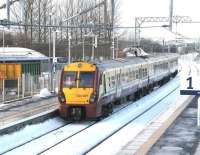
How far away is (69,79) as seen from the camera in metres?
25.5

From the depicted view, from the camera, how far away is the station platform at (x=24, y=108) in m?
24.0

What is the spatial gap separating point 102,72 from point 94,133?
14.5ft

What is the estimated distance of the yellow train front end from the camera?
975 inches

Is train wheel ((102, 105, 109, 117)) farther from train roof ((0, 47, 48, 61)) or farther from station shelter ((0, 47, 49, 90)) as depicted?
train roof ((0, 47, 48, 61))

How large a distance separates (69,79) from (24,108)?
381 cm

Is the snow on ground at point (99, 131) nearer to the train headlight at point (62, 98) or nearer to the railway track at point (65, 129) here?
the railway track at point (65, 129)

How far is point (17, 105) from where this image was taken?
29609 millimetres

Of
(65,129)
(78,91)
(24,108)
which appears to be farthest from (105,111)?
(24,108)

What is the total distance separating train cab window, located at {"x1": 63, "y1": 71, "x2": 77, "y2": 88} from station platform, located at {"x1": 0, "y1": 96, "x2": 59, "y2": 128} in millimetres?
1684

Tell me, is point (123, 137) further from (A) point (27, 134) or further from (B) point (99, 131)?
(A) point (27, 134)

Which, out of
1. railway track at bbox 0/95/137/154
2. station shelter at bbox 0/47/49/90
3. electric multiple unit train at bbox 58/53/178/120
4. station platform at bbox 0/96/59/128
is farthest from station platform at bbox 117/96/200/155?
station shelter at bbox 0/47/49/90

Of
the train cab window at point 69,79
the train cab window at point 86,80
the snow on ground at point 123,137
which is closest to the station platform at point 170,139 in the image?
the snow on ground at point 123,137

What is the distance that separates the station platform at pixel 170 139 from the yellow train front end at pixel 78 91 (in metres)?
3.46

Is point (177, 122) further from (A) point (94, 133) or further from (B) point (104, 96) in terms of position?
(B) point (104, 96)
